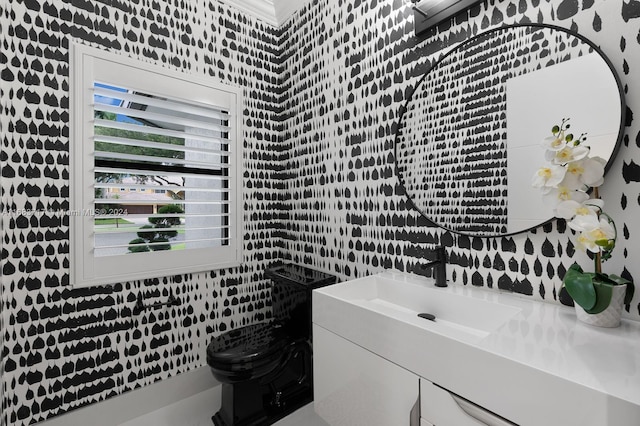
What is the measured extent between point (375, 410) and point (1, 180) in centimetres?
198

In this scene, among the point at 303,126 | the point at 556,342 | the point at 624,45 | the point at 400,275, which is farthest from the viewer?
the point at 303,126

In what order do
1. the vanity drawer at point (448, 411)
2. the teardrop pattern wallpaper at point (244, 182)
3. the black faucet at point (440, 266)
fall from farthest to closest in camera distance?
the black faucet at point (440, 266) → the teardrop pattern wallpaper at point (244, 182) → the vanity drawer at point (448, 411)

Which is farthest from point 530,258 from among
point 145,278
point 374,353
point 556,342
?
point 145,278

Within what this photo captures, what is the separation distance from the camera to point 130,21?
177 cm

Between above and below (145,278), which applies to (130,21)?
above

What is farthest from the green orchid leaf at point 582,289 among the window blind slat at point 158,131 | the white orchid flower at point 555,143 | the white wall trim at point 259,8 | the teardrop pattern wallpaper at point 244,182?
the white wall trim at point 259,8

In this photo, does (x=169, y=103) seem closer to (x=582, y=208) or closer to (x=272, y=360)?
(x=272, y=360)

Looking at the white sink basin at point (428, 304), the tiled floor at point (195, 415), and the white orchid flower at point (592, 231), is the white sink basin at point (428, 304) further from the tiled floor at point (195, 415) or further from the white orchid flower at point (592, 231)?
the tiled floor at point (195, 415)

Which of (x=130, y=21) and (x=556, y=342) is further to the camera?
(x=130, y=21)

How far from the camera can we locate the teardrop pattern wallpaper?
1.10m

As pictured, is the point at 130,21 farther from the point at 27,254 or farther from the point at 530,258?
the point at 530,258

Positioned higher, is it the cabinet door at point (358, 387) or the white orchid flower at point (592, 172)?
the white orchid flower at point (592, 172)

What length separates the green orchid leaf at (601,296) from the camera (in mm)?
850

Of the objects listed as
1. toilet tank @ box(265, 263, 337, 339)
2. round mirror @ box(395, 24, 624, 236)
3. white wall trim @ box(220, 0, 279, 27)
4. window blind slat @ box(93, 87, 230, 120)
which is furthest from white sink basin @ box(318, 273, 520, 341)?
white wall trim @ box(220, 0, 279, 27)
